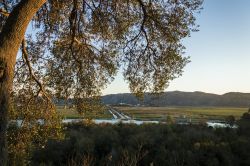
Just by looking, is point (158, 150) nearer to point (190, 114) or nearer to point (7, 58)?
point (7, 58)

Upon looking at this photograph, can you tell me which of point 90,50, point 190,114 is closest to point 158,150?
point 90,50

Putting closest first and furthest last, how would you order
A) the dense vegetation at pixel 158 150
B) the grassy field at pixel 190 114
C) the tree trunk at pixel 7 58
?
the tree trunk at pixel 7 58, the dense vegetation at pixel 158 150, the grassy field at pixel 190 114

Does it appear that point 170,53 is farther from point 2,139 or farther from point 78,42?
point 2,139

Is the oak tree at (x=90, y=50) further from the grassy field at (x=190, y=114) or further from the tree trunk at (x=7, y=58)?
the grassy field at (x=190, y=114)

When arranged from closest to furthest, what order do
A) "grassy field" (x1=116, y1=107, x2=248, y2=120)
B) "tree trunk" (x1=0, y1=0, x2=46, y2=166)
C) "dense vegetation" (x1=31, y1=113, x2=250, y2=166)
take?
1. "tree trunk" (x1=0, y1=0, x2=46, y2=166)
2. "dense vegetation" (x1=31, y1=113, x2=250, y2=166)
3. "grassy field" (x1=116, y1=107, x2=248, y2=120)

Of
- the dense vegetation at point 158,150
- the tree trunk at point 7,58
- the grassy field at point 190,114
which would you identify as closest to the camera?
the tree trunk at point 7,58

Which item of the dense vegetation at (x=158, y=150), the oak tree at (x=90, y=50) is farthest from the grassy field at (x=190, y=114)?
the oak tree at (x=90, y=50)

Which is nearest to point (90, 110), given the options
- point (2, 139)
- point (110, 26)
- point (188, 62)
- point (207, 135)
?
point (110, 26)

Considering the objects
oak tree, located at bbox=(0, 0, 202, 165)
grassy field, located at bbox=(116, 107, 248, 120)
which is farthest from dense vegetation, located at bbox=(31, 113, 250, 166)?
grassy field, located at bbox=(116, 107, 248, 120)

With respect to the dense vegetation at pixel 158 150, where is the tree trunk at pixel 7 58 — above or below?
above

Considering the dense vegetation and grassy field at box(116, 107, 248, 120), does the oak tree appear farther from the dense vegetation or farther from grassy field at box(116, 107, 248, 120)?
grassy field at box(116, 107, 248, 120)

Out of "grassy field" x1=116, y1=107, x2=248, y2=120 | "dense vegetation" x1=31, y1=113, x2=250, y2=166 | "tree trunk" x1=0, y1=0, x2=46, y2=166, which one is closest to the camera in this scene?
"tree trunk" x1=0, y1=0, x2=46, y2=166

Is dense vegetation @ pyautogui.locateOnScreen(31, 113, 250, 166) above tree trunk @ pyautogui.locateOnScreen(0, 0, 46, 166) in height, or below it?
below

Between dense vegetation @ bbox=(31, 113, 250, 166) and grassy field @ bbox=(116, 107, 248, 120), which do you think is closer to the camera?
dense vegetation @ bbox=(31, 113, 250, 166)
